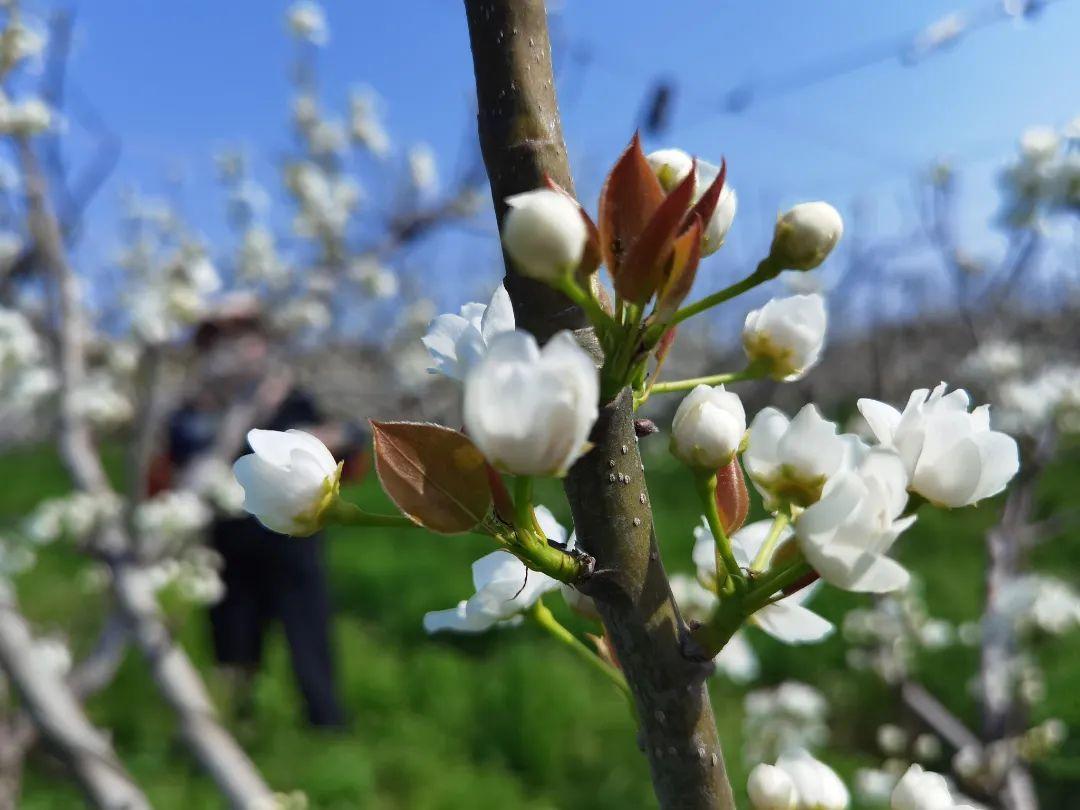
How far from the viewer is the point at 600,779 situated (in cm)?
283

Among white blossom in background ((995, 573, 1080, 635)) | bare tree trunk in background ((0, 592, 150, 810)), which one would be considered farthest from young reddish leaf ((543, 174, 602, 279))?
white blossom in background ((995, 573, 1080, 635))

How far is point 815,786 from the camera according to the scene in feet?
1.47

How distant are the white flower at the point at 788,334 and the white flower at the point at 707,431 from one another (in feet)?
0.18

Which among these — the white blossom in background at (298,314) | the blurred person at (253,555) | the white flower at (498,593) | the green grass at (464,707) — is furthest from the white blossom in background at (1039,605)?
the white blossom in background at (298,314)

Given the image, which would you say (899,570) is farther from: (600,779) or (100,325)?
(100,325)

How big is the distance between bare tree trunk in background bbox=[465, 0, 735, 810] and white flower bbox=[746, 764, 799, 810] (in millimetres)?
52

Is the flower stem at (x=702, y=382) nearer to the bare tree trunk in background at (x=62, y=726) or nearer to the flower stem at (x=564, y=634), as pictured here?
the flower stem at (x=564, y=634)

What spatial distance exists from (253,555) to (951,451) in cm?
363

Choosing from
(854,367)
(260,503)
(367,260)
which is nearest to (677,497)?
(367,260)

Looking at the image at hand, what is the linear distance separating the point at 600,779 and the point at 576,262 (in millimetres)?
2822

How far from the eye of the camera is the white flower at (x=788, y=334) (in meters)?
0.44

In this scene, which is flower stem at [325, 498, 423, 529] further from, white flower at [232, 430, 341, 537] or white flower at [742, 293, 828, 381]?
white flower at [742, 293, 828, 381]

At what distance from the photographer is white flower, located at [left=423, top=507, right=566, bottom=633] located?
18.0 inches

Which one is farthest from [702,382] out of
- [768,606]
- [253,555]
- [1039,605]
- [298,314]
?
[253,555]
